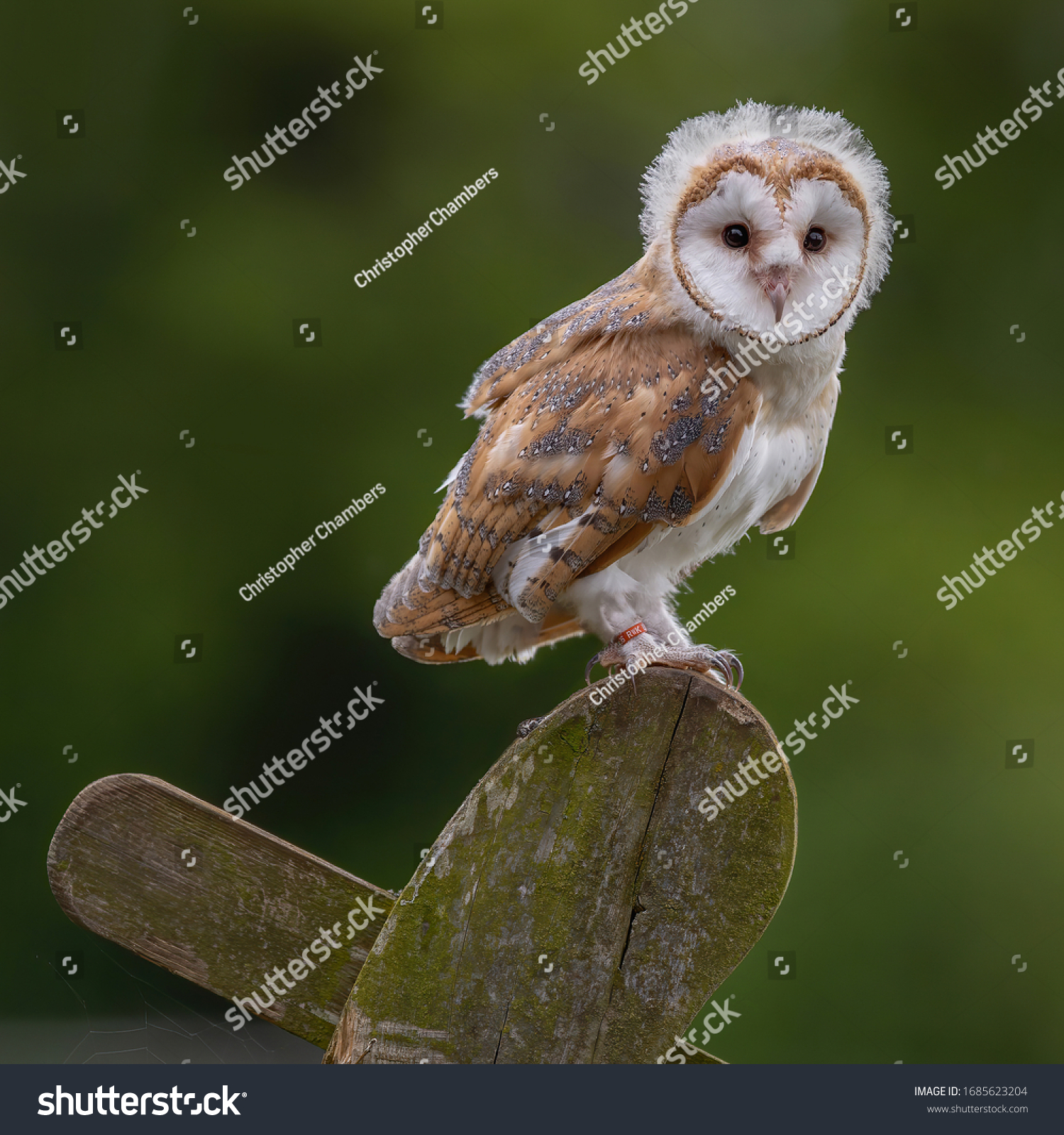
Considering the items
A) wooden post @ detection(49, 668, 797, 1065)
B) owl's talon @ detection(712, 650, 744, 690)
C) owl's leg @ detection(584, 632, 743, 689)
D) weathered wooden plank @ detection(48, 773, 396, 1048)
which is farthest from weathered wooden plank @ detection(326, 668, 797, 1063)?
owl's talon @ detection(712, 650, 744, 690)

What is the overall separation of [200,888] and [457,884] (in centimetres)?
34

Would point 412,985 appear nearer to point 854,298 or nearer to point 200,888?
point 200,888

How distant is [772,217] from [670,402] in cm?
30

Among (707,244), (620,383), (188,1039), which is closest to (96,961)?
(188,1039)

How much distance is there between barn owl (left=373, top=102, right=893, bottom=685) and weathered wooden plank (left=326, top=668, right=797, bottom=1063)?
13.7 inches

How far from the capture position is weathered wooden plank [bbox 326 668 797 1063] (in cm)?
116

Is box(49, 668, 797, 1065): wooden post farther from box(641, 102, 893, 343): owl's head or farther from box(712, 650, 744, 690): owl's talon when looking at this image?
box(641, 102, 893, 343): owl's head

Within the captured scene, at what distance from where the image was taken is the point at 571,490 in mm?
1603

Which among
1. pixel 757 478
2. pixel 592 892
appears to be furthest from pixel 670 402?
pixel 592 892

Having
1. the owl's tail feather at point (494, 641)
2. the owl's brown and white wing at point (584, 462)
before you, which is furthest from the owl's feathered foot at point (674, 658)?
the owl's tail feather at point (494, 641)

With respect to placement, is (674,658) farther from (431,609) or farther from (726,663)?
(431,609)

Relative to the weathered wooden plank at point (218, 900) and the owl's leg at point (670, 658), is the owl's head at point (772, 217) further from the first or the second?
the weathered wooden plank at point (218, 900)

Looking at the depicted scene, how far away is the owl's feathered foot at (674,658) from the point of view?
153 centimetres

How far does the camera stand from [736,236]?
57.4 inches
